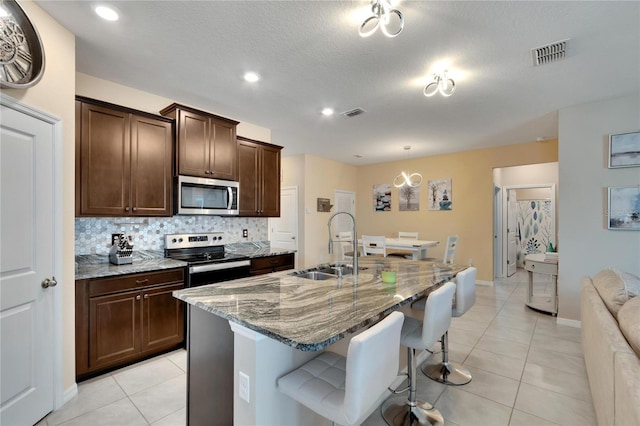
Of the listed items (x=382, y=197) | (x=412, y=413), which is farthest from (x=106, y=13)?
(x=382, y=197)

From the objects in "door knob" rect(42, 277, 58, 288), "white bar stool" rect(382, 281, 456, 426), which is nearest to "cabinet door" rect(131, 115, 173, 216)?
"door knob" rect(42, 277, 58, 288)

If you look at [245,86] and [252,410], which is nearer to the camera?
[252,410]

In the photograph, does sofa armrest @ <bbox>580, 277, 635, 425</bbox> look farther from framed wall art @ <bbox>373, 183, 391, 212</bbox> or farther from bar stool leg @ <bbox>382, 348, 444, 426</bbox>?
framed wall art @ <bbox>373, 183, 391, 212</bbox>

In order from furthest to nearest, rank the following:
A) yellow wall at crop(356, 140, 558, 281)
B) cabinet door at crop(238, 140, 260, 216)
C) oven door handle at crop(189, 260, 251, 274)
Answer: yellow wall at crop(356, 140, 558, 281), cabinet door at crop(238, 140, 260, 216), oven door handle at crop(189, 260, 251, 274)

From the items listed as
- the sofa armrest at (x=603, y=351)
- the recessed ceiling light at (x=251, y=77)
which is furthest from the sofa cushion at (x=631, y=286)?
the recessed ceiling light at (x=251, y=77)

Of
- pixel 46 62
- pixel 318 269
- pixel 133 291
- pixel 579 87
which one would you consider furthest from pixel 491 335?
pixel 46 62

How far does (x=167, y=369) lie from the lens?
255 cm

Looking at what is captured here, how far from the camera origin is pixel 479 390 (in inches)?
87.4

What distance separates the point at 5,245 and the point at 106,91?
186 centimetres

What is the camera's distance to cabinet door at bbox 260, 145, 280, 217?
4.09 metres

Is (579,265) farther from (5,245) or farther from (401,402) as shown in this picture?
(5,245)

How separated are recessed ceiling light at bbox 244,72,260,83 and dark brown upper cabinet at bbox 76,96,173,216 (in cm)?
97

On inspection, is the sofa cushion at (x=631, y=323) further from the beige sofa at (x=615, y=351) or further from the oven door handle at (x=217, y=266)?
the oven door handle at (x=217, y=266)

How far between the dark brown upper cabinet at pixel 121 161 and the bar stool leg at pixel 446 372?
2.93 metres
